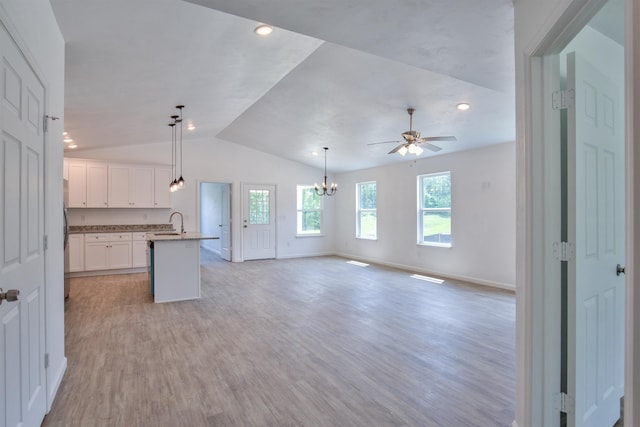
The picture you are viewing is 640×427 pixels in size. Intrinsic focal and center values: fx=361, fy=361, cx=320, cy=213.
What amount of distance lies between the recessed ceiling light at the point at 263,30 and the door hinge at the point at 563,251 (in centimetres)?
279

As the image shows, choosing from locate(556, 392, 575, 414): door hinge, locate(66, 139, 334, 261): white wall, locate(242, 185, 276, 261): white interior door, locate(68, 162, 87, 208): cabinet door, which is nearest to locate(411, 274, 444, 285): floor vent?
locate(66, 139, 334, 261): white wall

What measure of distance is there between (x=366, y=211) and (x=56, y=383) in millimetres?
7501

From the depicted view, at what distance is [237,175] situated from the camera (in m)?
9.11

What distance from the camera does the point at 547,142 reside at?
179cm

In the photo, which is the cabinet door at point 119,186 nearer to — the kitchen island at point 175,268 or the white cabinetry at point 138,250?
the white cabinetry at point 138,250

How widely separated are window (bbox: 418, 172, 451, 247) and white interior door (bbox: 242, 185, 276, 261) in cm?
395

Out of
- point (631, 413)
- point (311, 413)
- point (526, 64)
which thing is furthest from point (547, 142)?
point (311, 413)

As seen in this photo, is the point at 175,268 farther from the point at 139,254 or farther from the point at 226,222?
the point at 226,222

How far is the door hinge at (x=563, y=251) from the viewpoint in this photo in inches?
69.2

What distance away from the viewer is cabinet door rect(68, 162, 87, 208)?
6.92m

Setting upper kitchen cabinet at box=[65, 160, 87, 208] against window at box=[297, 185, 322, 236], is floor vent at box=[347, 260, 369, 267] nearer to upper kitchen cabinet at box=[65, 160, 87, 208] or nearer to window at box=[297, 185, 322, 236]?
window at box=[297, 185, 322, 236]

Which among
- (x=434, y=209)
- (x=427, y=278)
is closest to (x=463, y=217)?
(x=434, y=209)

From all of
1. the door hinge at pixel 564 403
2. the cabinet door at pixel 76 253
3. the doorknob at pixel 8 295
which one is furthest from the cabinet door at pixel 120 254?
the door hinge at pixel 564 403

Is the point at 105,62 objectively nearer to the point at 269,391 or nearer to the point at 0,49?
the point at 0,49
